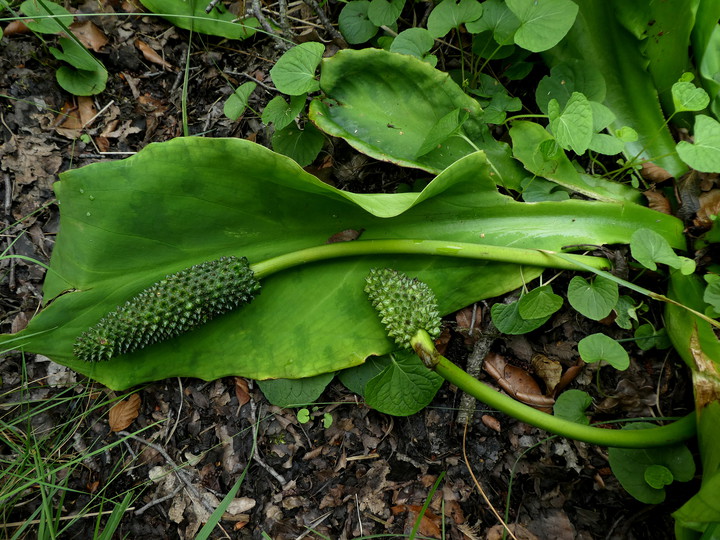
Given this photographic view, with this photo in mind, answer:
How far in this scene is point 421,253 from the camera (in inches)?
74.2

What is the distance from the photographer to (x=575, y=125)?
1.73m

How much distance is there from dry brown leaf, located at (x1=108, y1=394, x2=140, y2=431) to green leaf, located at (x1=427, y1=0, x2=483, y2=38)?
6.27 ft

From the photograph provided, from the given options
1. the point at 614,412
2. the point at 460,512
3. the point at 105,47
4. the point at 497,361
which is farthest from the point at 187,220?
the point at 614,412

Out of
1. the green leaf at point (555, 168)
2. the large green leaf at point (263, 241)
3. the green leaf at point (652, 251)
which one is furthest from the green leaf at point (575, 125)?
the green leaf at point (652, 251)

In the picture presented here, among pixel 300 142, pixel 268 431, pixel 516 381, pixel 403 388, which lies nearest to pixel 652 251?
pixel 516 381

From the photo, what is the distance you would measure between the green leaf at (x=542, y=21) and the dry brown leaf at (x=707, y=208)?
802mm

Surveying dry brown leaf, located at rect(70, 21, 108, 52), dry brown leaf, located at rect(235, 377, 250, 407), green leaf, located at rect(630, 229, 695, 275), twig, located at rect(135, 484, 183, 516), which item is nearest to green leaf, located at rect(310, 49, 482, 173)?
green leaf, located at rect(630, 229, 695, 275)

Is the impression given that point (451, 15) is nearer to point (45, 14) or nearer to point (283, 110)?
point (283, 110)

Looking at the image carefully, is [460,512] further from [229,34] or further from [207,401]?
[229,34]

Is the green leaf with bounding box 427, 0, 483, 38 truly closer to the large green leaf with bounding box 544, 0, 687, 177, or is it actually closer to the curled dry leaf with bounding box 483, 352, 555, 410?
the large green leaf with bounding box 544, 0, 687, 177

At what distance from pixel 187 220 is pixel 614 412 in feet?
5.65

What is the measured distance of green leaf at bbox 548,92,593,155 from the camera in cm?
172

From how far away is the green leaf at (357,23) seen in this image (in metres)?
2.14

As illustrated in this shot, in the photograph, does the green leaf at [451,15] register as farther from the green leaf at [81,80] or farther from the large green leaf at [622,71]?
the green leaf at [81,80]
